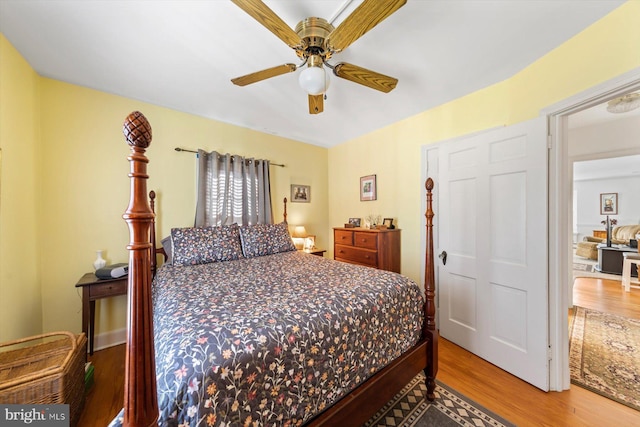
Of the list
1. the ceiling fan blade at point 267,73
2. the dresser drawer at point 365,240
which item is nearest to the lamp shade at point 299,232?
the dresser drawer at point 365,240

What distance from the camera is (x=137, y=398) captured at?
64cm

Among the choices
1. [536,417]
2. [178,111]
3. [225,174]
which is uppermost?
[178,111]

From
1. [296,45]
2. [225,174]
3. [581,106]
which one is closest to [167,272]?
[225,174]

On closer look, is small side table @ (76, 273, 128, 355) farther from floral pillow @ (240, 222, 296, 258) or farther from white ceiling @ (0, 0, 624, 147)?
white ceiling @ (0, 0, 624, 147)

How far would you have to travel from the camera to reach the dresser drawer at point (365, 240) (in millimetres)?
2930

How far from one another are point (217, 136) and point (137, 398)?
9.78ft

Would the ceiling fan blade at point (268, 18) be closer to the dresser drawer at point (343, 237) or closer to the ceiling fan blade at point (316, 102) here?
the ceiling fan blade at point (316, 102)

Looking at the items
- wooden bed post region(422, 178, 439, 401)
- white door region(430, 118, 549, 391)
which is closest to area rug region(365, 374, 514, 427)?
wooden bed post region(422, 178, 439, 401)

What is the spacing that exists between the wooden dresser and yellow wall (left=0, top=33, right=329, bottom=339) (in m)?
2.09

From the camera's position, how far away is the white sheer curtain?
2.87 meters

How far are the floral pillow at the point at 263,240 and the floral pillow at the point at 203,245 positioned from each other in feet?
0.32

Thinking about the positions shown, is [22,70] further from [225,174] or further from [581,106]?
[581,106]

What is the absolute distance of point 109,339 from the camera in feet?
7.73

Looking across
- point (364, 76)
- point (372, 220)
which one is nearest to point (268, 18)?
point (364, 76)
